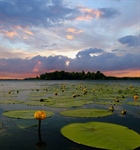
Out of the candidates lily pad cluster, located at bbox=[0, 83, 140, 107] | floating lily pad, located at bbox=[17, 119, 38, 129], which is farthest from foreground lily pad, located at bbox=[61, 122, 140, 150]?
lily pad cluster, located at bbox=[0, 83, 140, 107]

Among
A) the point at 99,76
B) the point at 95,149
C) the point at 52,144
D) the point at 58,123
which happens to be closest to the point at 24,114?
the point at 58,123

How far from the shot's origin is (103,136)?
4.48 metres

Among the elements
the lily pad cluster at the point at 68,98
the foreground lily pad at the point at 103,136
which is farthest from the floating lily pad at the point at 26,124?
the lily pad cluster at the point at 68,98

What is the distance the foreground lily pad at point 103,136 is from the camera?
4.06 meters

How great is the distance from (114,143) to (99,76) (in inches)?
3248

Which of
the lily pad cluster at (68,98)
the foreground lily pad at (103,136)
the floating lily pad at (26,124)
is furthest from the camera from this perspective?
the lily pad cluster at (68,98)

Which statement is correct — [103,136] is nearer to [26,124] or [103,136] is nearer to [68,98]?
[26,124]

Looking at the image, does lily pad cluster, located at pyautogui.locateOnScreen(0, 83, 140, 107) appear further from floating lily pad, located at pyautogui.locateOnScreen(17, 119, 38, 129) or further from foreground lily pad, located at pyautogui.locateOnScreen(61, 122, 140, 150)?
foreground lily pad, located at pyautogui.locateOnScreen(61, 122, 140, 150)

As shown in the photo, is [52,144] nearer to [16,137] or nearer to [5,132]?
[16,137]

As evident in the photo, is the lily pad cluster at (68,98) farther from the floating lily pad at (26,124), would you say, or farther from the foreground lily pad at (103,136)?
the foreground lily pad at (103,136)

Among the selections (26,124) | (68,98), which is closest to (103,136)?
(26,124)

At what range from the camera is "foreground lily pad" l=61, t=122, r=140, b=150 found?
4056mm

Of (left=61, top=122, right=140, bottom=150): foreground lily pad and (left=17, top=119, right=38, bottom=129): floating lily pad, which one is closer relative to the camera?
(left=61, top=122, right=140, bottom=150): foreground lily pad

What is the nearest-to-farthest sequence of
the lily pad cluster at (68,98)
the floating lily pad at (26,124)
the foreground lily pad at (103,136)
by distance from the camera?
1. the foreground lily pad at (103,136)
2. the floating lily pad at (26,124)
3. the lily pad cluster at (68,98)
